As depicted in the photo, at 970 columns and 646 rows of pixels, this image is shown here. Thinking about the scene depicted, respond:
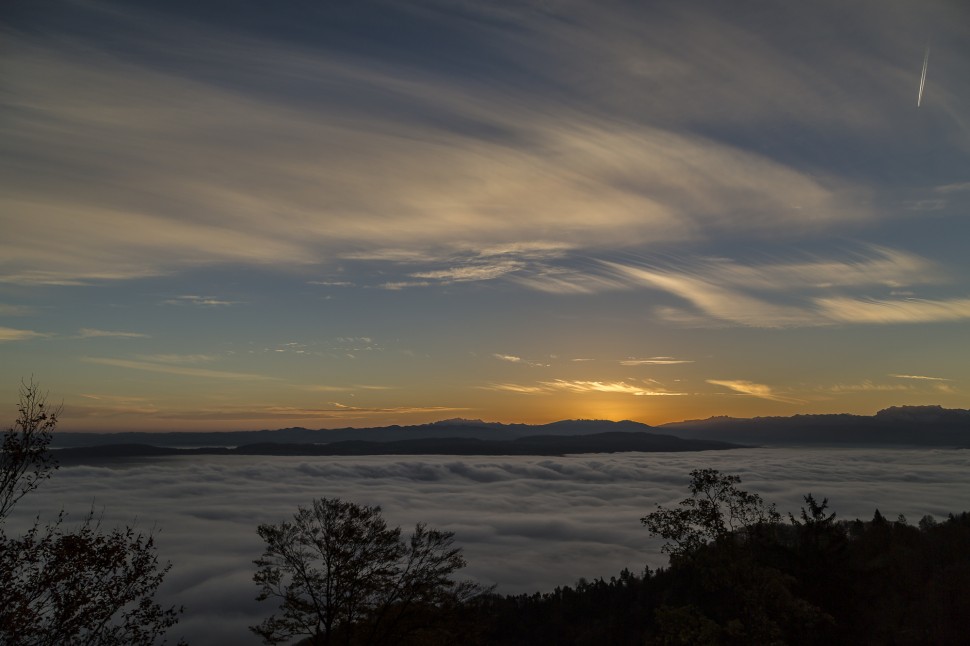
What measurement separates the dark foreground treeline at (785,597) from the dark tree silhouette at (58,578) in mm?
15576

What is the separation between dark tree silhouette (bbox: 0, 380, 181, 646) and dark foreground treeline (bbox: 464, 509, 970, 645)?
1558cm

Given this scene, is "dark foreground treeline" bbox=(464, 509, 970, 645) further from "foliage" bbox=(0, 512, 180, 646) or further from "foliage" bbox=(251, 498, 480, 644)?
"foliage" bbox=(0, 512, 180, 646)

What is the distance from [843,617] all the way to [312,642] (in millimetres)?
42647

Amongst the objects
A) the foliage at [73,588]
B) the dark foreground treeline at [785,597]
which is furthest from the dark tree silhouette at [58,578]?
the dark foreground treeline at [785,597]

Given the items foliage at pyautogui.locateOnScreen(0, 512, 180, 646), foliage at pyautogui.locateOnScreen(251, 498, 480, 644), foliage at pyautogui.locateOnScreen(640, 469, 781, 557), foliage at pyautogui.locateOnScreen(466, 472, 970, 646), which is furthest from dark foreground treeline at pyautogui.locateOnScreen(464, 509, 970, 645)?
foliage at pyautogui.locateOnScreen(0, 512, 180, 646)

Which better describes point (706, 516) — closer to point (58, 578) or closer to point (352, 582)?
point (352, 582)

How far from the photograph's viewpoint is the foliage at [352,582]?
90.4 feet

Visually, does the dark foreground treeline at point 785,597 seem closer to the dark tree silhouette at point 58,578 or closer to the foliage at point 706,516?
the foliage at point 706,516

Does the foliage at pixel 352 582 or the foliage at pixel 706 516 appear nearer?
the foliage at pixel 706 516

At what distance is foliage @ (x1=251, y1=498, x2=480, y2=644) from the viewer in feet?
90.4

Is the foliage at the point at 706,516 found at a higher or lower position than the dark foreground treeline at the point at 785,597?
higher

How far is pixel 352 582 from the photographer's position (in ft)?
90.4

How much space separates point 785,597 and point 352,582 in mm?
19135

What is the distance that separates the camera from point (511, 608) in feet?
499
